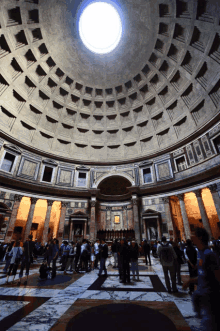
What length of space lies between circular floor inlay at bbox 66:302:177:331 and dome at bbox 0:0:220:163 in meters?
19.8

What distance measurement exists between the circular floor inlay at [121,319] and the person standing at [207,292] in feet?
4.21

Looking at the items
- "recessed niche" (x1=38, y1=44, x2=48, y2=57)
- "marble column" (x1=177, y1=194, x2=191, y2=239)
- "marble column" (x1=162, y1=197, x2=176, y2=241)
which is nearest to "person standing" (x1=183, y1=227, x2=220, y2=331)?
"marble column" (x1=177, y1=194, x2=191, y2=239)

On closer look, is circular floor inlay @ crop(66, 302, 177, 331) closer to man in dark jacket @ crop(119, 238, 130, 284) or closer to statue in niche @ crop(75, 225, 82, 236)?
man in dark jacket @ crop(119, 238, 130, 284)

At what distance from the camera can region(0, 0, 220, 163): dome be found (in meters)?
18.1

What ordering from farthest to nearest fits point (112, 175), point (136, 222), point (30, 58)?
point (112, 175) → point (30, 58) → point (136, 222)

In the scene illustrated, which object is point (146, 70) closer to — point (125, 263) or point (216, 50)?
point (216, 50)

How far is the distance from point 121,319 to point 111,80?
91.7ft

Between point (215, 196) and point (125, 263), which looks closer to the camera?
point (125, 263)

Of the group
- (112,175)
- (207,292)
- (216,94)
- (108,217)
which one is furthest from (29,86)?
(207,292)

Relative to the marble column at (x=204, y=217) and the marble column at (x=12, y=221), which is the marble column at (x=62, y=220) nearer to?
the marble column at (x=12, y=221)

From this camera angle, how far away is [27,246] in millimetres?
6824

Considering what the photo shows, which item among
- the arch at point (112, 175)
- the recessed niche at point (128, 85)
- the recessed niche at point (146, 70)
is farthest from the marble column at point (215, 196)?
the recessed niche at point (128, 85)

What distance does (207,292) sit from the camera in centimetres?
185

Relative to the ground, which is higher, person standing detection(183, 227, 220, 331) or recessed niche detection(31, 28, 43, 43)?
recessed niche detection(31, 28, 43, 43)
